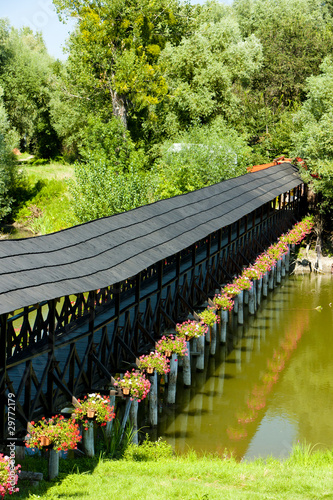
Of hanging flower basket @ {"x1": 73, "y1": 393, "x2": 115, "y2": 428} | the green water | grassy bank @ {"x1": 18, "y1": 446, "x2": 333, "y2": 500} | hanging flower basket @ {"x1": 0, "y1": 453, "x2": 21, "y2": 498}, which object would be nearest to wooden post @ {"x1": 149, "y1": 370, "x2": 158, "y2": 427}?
the green water

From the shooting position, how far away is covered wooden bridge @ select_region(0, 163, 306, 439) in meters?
9.07

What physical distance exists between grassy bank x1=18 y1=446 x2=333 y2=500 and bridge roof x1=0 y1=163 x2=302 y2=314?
2.70 meters

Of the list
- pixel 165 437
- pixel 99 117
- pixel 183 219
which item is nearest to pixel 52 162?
pixel 99 117

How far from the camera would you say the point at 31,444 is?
8.83m

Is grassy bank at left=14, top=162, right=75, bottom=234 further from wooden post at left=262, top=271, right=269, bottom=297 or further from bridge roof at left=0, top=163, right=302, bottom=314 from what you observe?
bridge roof at left=0, top=163, right=302, bottom=314

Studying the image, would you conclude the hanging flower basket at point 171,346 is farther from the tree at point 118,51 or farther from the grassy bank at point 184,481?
the tree at point 118,51

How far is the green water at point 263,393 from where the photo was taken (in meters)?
13.4

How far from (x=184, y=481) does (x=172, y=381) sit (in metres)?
5.02

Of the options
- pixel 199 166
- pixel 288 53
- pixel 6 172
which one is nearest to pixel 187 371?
pixel 199 166

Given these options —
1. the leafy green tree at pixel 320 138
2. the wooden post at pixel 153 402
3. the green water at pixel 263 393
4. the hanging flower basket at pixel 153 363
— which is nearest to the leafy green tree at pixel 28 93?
the leafy green tree at pixel 320 138

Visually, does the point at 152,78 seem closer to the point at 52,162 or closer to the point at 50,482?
the point at 52,162

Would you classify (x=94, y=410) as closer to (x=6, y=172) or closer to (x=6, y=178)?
(x=6, y=178)

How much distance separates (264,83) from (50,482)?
136ft

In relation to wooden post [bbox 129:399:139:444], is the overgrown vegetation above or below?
above
